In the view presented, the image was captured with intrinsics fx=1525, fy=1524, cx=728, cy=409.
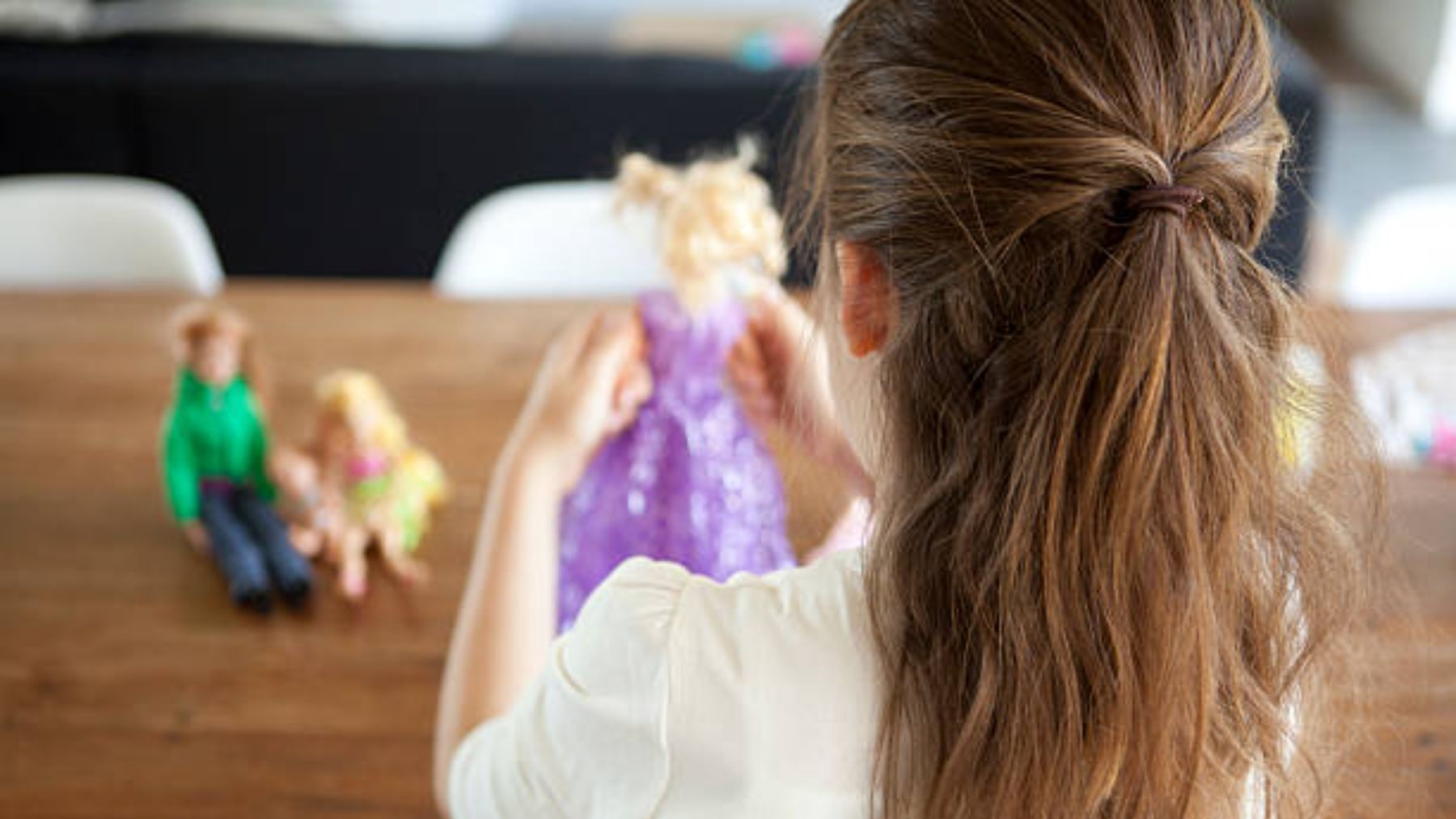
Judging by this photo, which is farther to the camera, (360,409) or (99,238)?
(99,238)

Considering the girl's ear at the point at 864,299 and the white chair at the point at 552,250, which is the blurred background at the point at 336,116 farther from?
the girl's ear at the point at 864,299

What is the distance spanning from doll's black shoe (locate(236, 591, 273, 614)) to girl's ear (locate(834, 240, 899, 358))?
22.6 inches

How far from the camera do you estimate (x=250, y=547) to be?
3.70ft

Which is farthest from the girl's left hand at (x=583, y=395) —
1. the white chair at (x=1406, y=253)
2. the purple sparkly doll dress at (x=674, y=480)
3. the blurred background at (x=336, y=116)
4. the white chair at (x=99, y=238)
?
the blurred background at (x=336, y=116)

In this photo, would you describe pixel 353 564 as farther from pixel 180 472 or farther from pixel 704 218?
pixel 704 218

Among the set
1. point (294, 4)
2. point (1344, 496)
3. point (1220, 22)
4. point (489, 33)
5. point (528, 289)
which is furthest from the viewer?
point (489, 33)

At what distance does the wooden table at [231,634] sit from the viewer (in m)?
0.96

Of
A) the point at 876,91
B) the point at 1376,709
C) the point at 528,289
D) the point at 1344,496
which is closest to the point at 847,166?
the point at 876,91

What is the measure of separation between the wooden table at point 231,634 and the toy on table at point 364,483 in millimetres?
22

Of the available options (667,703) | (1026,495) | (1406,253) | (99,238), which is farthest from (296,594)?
(1406,253)

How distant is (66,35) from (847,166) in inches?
98.2

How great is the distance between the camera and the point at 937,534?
651 millimetres

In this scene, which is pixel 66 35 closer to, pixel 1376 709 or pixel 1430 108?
pixel 1376 709

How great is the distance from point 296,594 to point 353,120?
1.63 meters
